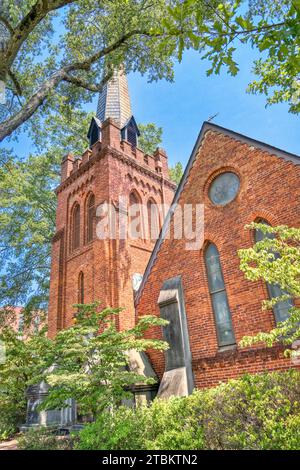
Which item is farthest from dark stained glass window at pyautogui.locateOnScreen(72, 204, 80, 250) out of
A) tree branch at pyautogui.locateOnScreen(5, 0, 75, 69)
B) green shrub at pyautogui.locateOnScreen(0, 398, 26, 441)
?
tree branch at pyautogui.locateOnScreen(5, 0, 75, 69)

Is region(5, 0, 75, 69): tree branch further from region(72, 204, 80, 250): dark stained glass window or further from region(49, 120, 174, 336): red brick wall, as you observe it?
region(72, 204, 80, 250): dark stained glass window

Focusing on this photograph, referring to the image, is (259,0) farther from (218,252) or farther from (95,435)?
(95,435)

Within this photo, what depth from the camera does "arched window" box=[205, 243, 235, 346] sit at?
8969mm

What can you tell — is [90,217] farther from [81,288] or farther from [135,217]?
[81,288]

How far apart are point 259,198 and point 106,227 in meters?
7.10

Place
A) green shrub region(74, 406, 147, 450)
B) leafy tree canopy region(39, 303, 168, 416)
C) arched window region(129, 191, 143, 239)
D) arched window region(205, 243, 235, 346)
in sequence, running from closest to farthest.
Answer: green shrub region(74, 406, 147, 450)
leafy tree canopy region(39, 303, 168, 416)
arched window region(205, 243, 235, 346)
arched window region(129, 191, 143, 239)

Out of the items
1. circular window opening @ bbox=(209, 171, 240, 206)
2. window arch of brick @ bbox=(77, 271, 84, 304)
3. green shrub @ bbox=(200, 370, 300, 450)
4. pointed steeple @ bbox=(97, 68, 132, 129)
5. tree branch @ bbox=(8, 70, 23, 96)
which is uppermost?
pointed steeple @ bbox=(97, 68, 132, 129)

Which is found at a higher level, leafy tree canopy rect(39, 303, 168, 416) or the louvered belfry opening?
the louvered belfry opening

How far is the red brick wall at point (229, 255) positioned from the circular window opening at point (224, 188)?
198 mm

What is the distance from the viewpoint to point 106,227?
46.4 feet

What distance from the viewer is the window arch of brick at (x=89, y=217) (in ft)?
51.7

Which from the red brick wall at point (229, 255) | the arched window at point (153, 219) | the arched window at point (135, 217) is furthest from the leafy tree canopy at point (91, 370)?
the arched window at point (153, 219)

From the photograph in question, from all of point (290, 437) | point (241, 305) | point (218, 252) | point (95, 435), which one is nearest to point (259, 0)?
point (218, 252)

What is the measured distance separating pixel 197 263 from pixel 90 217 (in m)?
7.60
